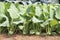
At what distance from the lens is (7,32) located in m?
2.45

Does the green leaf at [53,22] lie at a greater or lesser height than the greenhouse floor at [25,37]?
greater

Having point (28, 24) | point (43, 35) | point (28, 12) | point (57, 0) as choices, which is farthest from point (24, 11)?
point (57, 0)

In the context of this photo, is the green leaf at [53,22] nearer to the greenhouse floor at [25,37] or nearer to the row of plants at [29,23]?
the row of plants at [29,23]

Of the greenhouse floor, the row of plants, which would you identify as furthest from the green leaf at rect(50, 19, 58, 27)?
the greenhouse floor

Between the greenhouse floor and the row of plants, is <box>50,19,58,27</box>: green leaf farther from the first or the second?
the greenhouse floor

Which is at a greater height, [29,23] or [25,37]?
[29,23]

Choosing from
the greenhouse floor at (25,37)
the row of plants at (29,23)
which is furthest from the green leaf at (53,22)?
the greenhouse floor at (25,37)

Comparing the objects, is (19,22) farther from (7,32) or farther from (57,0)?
(57,0)

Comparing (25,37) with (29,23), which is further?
(29,23)

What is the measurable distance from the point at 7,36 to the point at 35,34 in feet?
1.04

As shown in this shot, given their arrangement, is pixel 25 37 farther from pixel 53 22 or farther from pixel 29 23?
pixel 53 22

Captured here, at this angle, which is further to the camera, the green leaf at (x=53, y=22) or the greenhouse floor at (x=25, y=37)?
the green leaf at (x=53, y=22)

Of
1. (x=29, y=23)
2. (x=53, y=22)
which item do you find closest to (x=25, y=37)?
(x=29, y=23)

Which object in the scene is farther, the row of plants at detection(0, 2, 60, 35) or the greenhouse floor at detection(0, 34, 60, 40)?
the row of plants at detection(0, 2, 60, 35)
